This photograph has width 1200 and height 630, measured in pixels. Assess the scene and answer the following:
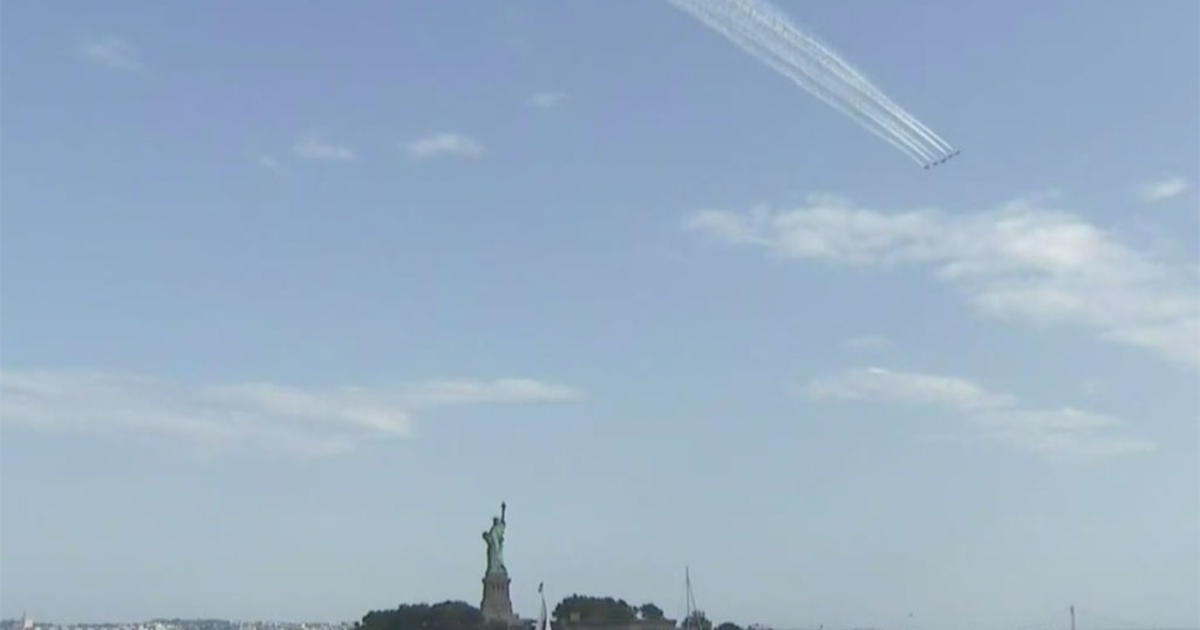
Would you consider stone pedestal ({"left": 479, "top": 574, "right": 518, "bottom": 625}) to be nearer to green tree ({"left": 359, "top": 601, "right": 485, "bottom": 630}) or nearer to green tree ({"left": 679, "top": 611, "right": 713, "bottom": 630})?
green tree ({"left": 359, "top": 601, "right": 485, "bottom": 630})

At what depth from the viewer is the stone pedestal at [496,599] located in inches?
5841

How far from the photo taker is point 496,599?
149 m

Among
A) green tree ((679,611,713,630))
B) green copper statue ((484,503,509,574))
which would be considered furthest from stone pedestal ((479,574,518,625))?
green tree ((679,611,713,630))

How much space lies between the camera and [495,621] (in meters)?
150

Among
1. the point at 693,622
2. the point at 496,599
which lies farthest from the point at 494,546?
the point at 693,622

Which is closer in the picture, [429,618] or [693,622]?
[429,618]

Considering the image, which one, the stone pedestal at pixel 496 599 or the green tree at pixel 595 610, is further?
the green tree at pixel 595 610

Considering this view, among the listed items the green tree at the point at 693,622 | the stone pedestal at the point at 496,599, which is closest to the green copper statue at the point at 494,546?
the stone pedestal at the point at 496,599

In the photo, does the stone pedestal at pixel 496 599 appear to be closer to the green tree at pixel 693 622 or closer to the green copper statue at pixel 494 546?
the green copper statue at pixel 494 546

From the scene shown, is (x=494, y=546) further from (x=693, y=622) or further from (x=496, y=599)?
(x=693, y=622)

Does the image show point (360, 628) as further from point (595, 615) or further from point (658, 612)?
point (658, 612)

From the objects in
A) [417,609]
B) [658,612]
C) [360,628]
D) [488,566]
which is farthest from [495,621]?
[658,612]

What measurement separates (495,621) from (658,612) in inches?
2084

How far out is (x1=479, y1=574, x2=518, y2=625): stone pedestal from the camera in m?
148
